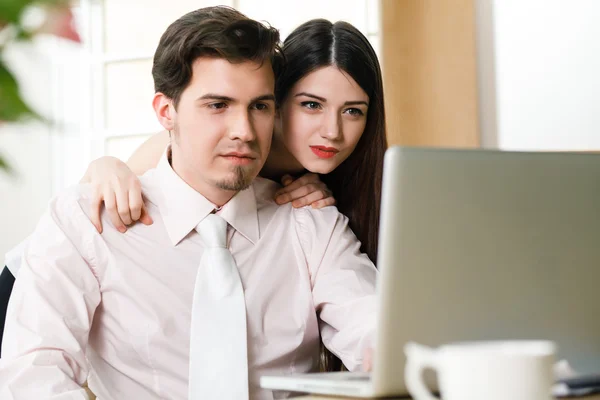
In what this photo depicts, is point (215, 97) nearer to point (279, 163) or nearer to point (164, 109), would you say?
point (164, 109)

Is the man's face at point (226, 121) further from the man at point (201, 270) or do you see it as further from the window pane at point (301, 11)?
the window pane at point (301, 11)

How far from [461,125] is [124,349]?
153 centimetres

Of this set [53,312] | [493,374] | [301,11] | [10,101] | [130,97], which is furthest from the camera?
[130,97]

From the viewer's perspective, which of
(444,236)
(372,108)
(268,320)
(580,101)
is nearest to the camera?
(444,236)

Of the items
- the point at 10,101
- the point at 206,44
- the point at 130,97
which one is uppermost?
the point at 130,97

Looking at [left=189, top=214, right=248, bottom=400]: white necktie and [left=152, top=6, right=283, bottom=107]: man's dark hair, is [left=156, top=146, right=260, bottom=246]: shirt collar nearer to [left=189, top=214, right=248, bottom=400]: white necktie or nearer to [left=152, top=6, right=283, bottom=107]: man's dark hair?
[left=189, top=214, right=248, bottom=400]: white necktie

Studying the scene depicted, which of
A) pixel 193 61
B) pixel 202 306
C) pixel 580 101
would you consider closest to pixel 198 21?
pixel 193 61

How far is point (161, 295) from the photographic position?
162cm

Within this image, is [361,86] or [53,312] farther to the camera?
[361,86]

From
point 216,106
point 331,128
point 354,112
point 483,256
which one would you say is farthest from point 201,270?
point 483,256

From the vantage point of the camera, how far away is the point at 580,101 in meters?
2.50

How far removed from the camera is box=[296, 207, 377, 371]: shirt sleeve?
1.57 metres

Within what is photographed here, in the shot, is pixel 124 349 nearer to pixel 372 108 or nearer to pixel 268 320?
pixel 268 320

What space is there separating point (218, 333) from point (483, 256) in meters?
0.86
